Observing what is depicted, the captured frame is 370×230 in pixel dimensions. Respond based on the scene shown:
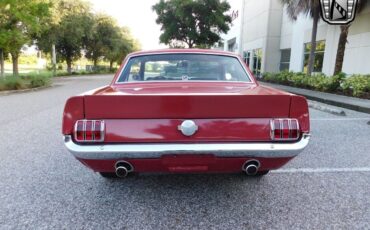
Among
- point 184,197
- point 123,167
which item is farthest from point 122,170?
point 184,197

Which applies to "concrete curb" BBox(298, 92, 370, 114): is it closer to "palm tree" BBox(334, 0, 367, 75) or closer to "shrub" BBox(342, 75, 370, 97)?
"shrub" BBox(342, 75, 370, 97)

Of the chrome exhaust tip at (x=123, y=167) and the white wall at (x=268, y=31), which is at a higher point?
the white wall at (x=268, y=31)

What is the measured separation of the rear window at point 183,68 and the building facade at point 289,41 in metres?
13.5

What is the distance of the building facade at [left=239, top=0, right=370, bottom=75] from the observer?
15227 millimetres

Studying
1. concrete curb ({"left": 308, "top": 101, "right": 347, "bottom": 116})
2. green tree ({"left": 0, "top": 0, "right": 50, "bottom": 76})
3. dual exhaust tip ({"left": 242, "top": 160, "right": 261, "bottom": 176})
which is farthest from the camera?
green tree ({"left": 0, "top": 0, "right": 50, "bottom": 76})

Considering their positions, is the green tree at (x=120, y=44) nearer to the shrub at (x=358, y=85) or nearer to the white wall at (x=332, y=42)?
the white wall at (x=332, y=42)

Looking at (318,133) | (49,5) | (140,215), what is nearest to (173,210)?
(140,215)

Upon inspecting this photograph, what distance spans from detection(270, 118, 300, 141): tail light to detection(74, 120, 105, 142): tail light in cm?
144

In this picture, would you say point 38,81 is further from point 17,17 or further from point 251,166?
point 251,166

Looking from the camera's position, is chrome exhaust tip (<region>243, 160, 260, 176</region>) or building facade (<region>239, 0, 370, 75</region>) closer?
chrome exhaust tip (<region>243, 160, 260, 176</region>)

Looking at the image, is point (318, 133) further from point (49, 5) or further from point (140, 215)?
point (49, 5)

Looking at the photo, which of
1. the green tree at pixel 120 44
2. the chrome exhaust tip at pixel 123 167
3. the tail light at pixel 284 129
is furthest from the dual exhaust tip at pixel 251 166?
the green tree at pixel 120 44

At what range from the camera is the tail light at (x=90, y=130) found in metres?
2.51

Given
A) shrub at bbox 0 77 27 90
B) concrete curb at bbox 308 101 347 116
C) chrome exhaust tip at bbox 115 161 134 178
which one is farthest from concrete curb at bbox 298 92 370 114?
shrub at bbox 0 77 27 90
